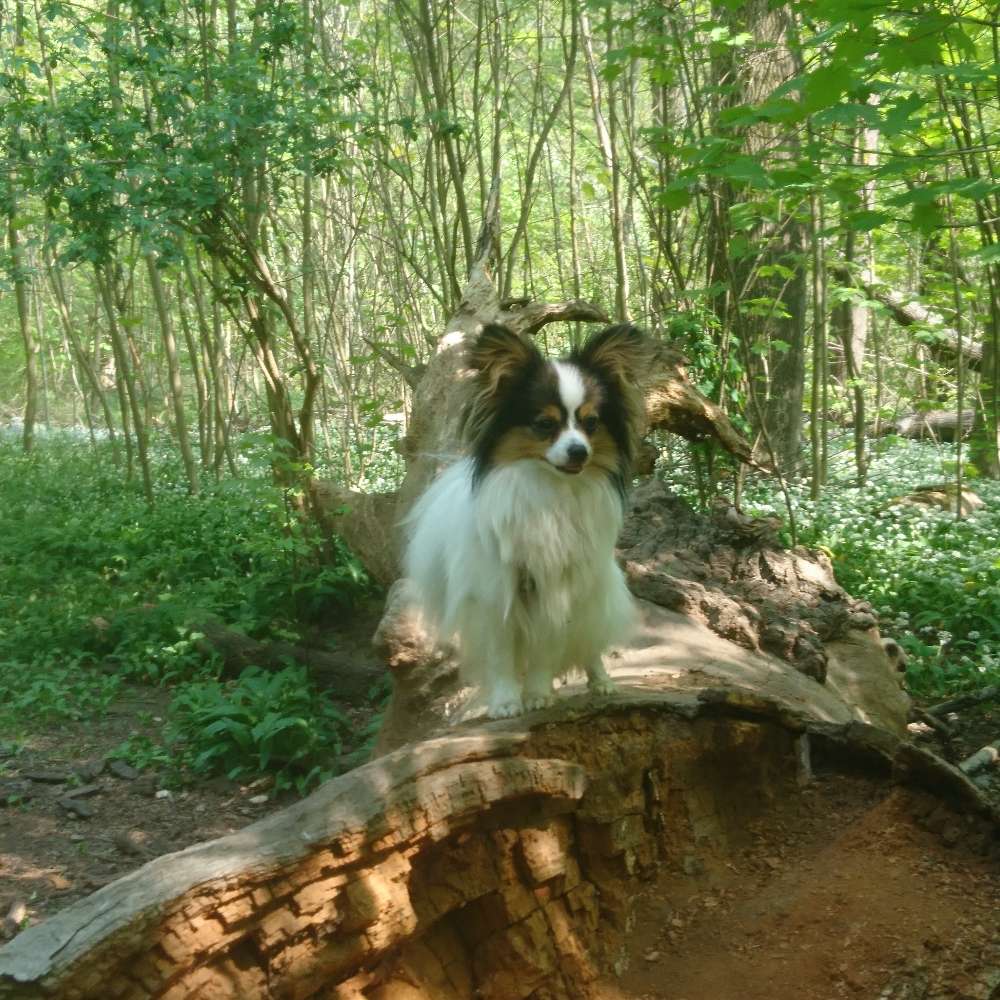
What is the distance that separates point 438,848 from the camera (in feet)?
11.1

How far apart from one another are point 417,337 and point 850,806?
1235cm

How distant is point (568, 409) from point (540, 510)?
0.42 metres

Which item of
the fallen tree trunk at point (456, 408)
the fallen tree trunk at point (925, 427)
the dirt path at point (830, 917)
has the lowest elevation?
the dirt path at point (830, 917)

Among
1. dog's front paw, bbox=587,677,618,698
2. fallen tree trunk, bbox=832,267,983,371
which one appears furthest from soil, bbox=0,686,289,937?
fallen tree trunk, bbox=832,267,983,371

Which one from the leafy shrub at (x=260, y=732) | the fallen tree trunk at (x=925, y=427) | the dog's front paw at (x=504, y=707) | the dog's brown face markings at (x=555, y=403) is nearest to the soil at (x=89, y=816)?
the leafy shrub at (x=260, y=732)

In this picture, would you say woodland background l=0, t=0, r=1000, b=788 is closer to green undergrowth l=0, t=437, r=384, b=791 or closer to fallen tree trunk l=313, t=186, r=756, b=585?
green undergrowth l=0, t=437, r=384, b=791

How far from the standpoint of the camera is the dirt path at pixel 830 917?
349 centimetres

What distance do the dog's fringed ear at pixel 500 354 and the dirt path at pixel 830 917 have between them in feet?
6.77

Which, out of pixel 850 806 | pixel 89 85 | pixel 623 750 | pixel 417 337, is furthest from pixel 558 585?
pixel 417 337

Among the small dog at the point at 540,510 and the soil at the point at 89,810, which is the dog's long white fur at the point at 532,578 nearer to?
the small dog at the point at 540,510

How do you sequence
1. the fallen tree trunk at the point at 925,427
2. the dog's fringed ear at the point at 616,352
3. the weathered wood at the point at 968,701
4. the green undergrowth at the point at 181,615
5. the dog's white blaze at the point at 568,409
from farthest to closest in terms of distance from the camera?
the fallen tree trunk at the point at 925,427, the green undergrowth at the point at 181,615, the weathered wood at the point at 968,701, the dog's fringed ear at the point at 616,352, the dog's white blaze at the point at 568,409

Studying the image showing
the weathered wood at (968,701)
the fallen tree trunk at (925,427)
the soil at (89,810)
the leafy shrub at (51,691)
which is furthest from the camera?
the fallen tree trunk at (925,427)

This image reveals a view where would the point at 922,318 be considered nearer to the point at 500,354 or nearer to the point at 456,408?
the point at 456,408

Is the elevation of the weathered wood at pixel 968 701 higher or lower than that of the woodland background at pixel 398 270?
lower
